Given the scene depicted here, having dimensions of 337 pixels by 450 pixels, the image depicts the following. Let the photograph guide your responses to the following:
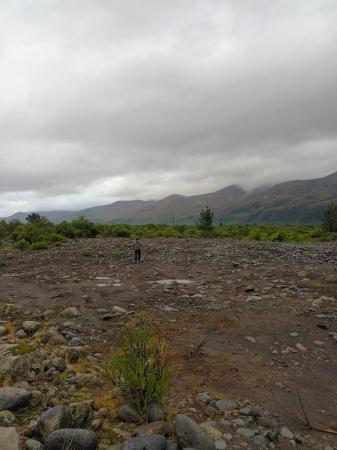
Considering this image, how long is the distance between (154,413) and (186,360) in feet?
7.37

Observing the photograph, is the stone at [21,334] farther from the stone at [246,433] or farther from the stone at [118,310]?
the stone at [246,433]

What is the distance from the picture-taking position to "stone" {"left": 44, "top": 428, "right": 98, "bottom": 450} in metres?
3.80

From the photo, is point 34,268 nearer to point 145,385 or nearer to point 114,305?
point 114,305

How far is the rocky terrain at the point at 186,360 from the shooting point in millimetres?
4316

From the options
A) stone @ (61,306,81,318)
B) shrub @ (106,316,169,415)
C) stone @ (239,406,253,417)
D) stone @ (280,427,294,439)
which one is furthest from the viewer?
stone @ (61,306,81,318)

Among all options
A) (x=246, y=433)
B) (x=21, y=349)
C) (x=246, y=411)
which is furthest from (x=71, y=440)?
(x=21, y=349)

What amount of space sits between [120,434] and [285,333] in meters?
5.03

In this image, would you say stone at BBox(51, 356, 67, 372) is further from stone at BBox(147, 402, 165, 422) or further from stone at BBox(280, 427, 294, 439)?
stone at BBox(280, 427, 294, 439)

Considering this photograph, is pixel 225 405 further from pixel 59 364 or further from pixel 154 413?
pixel 59 364

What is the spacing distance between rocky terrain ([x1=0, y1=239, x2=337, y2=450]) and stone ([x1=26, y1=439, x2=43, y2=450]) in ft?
0.07

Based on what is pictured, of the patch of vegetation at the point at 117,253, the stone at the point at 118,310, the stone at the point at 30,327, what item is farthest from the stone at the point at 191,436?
the patch of vegetation at the point at 117,253

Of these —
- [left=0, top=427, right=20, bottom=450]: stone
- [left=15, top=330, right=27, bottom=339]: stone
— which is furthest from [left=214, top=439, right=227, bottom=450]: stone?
[left=15, top=330, right=27, bottom=339]: stone

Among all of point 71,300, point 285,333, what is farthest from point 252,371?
point 71,300

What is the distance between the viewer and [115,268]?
17.9m
